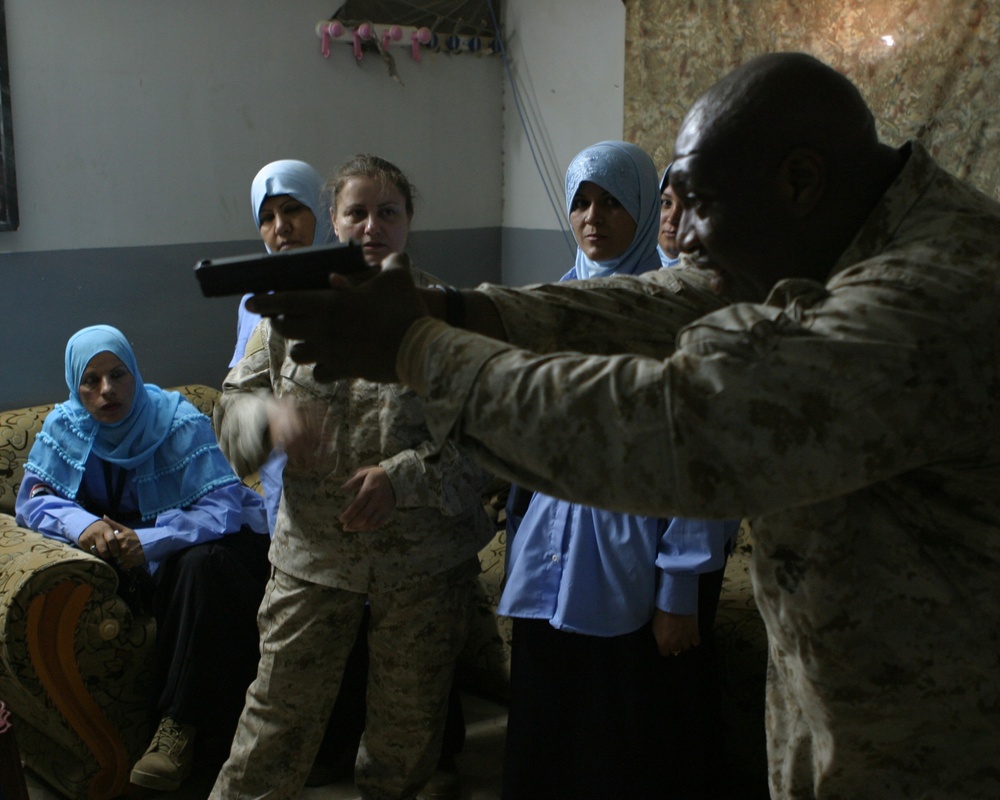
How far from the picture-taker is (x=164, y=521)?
109 inches

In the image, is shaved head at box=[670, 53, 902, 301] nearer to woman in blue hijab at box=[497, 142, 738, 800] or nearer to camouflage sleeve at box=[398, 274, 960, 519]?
camouflage sleeve at box=[398, 274, 960, 519]

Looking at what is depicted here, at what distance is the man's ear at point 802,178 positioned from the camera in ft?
2.96

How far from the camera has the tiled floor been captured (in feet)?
8.43

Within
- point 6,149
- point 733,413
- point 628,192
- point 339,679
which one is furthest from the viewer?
point 6,149

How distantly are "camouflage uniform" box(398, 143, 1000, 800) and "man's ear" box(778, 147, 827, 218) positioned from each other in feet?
0.19

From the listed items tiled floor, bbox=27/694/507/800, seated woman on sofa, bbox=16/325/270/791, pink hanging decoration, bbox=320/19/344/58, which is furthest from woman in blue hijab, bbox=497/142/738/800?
pink hanging decoration, bbox=320/19/344/58

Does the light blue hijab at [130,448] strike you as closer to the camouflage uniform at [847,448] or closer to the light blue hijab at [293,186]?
the light blue hijab at [293,186]

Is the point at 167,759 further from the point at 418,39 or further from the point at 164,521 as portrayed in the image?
the point at 418,39

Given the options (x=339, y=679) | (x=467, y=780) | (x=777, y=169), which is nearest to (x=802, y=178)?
(x=777, y=169)

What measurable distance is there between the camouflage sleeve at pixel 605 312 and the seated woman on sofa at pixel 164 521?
6.01 ft

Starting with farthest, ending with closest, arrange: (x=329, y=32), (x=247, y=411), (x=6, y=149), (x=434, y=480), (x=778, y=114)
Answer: (x=329, y=32)
(x=6, y=149)
(x=434, y=480)
(x=247, y=411)
(x=778, y=114)

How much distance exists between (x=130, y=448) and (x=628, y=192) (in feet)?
5.36

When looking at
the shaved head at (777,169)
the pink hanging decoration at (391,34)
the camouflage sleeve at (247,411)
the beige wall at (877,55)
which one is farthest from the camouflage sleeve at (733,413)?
the pink hanging decoration at (391,34)

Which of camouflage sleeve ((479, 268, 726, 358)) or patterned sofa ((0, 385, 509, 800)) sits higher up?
camouflage sleeve ((479, 268, 726, 358))
